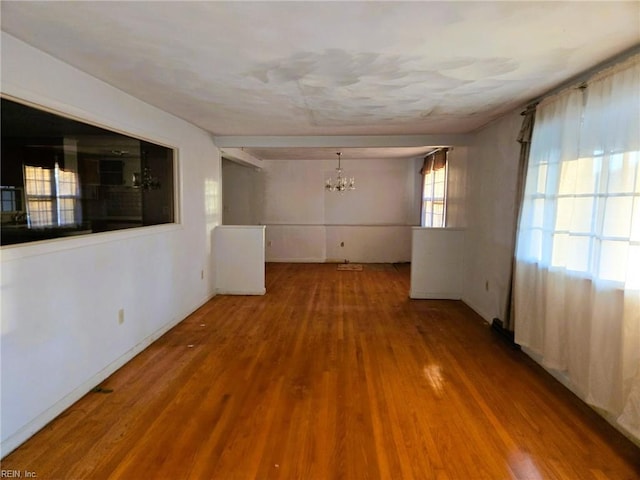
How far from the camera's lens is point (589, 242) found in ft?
7.92

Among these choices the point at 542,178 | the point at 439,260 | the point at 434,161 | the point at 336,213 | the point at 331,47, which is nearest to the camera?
the point at 331,47

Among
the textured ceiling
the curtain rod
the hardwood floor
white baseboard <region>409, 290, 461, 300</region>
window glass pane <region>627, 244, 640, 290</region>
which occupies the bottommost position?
the hardwood floor

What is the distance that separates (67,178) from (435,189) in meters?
5.87

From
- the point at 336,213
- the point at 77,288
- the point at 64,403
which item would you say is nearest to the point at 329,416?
the point at 64,403

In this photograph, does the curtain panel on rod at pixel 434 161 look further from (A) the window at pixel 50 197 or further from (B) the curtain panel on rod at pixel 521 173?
(A) the window at pixel 50 197

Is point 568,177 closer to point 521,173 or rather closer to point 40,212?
point 521,173

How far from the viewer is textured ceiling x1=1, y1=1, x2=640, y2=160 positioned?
5.64 ft

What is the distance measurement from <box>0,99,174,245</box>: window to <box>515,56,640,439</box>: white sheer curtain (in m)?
3.44

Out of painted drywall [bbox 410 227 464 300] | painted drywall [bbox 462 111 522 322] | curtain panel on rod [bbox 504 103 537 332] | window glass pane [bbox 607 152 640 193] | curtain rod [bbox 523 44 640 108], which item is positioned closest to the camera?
window glass pane [bbox 607 152 640 193]

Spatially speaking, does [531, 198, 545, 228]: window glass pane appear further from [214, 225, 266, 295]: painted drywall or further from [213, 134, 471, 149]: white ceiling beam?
[214, 225, 266, 295]: painted drywall

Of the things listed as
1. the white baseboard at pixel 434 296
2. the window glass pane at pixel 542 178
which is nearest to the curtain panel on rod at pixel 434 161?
the white baseboard at pixel 434 296

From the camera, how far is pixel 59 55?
2271 mm

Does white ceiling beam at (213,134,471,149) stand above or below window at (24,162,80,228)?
above

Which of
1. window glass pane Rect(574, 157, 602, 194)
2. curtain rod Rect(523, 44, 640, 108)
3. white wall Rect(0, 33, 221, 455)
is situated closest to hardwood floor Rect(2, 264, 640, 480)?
white wall Rect(0, 33, 221, 455)
